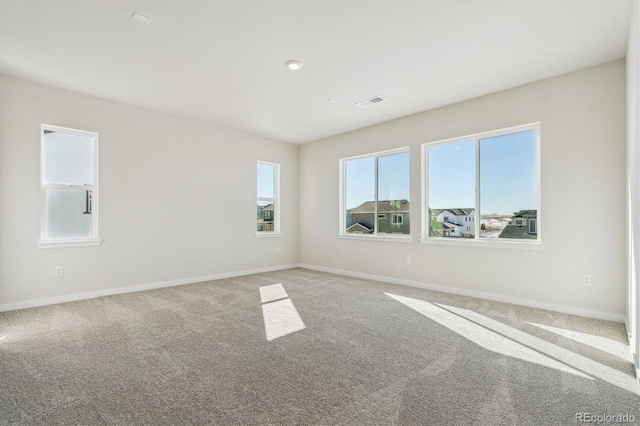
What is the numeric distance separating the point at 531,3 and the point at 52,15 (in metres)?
3.87

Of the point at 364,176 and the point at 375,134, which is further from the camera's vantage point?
the point at 364,176

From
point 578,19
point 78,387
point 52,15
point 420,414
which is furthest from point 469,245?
point 52,15

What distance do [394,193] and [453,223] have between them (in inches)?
45.4

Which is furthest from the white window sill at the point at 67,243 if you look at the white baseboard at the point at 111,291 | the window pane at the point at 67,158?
the window pane at the point at 67,158

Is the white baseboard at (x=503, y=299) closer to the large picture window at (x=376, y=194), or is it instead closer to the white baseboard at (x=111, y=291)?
the large picture window at (x=376, y=194)

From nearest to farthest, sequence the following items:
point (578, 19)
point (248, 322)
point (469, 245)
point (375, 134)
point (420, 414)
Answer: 1. point (420, 414)
2. point (578, 19)
3. point (248, 322)
4. point (469, 245)
5. point (375, 134)

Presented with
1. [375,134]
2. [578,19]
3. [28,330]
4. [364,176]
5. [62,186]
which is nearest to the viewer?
[578,19]

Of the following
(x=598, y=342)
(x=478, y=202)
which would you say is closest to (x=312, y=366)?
(x=598, y=342)

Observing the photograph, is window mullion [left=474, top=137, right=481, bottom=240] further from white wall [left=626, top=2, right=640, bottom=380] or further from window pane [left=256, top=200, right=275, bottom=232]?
window pane [left=256, top=200, right=275, bottom=232]

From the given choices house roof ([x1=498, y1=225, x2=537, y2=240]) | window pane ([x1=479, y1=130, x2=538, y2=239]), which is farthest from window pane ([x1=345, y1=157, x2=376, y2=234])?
house roof ([x1=498, y1=225, x2=537, y2=240])

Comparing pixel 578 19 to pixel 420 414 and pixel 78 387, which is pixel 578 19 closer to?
pixel 420 414

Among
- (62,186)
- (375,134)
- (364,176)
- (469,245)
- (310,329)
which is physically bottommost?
(310,329)

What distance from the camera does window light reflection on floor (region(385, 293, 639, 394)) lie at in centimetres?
214

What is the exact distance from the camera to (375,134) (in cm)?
552
